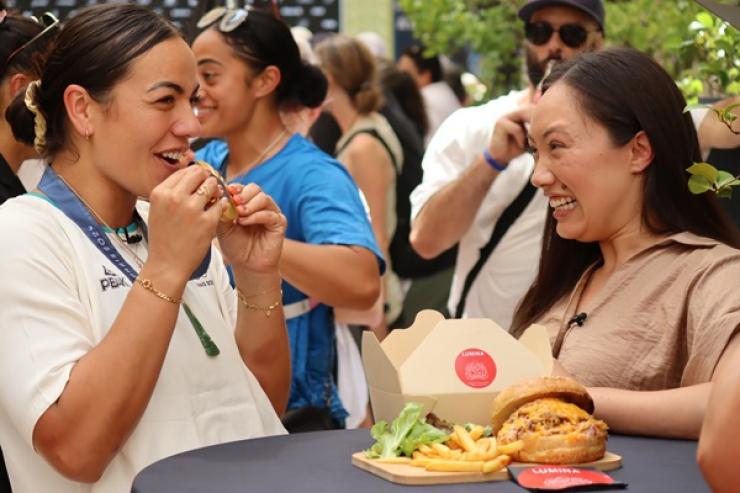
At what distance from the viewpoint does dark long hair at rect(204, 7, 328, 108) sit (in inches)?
167

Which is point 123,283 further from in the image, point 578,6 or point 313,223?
point 578,6

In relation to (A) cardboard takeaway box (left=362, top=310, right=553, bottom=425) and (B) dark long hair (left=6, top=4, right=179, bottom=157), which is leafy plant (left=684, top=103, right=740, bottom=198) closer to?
(A) cardboard takeaway box (left=362, top=310, right=553, bottom=425)

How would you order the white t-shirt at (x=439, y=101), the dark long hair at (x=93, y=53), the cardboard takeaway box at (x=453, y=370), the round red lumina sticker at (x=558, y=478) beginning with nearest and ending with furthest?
the round red lumina sticker at (x=558, y=478) < the cardboard takeaway box at (x=453, y=370) < the dark long hair at (x=93, y=53) < the white t-shirt at (x=439, y=101)

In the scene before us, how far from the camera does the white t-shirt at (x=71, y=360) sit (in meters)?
2.52

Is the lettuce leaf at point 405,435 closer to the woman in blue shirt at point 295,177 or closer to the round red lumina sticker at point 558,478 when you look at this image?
the round red lumina sticker at point 558,478

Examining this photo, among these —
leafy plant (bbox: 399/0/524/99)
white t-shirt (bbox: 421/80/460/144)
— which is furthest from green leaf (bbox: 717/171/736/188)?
white t-shirt (bbox: 421/80/460/144)

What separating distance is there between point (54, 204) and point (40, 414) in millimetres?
472

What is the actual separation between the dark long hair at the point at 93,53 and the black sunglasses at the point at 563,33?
1.88m

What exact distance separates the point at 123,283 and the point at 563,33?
228cm

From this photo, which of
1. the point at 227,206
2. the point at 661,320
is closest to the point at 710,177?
the point at 661,320

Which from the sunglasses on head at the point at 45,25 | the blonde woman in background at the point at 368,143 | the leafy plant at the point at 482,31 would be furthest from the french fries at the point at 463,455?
the leafy plant at the point at 482,31

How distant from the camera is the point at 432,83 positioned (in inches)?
387

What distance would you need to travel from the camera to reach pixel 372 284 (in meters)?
4.11

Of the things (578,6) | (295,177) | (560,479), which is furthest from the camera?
(578,6)
